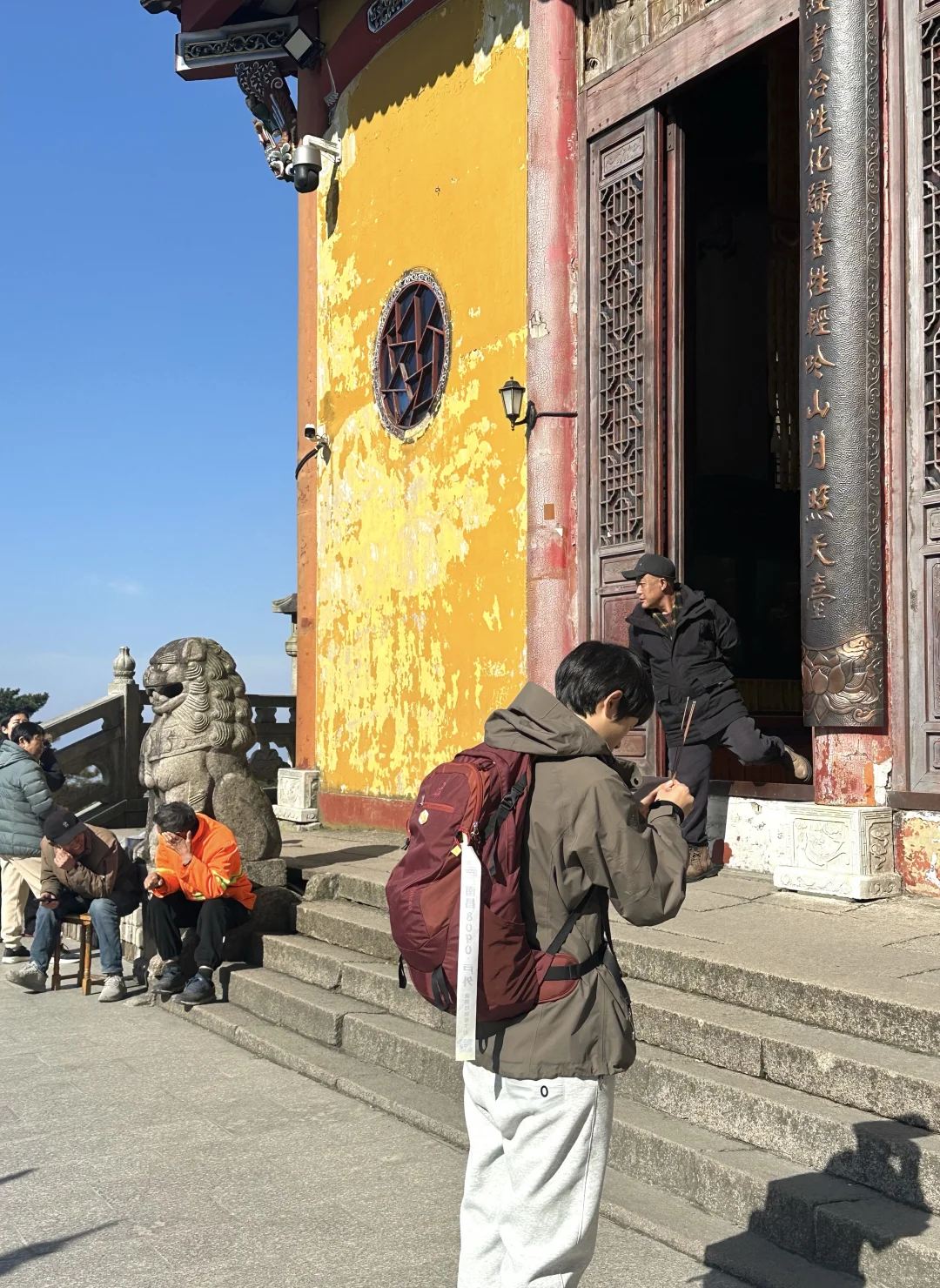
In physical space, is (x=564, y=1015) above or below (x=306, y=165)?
below

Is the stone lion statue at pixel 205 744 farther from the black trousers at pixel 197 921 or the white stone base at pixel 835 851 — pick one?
the white stone base at pixel 835 851

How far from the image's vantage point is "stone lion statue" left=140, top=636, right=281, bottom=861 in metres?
8.45

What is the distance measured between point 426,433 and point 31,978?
205 inches

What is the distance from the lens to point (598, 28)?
9062 mm

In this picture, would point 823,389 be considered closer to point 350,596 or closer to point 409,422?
point 409,422

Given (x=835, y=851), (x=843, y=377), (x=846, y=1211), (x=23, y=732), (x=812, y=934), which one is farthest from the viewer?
(x=23, y=732)

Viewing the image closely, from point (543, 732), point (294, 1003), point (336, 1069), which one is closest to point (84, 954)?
point (294, 1003)

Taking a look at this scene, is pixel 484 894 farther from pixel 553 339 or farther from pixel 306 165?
pixel 306 165

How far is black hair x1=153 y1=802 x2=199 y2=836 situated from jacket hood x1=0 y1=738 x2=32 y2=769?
2.21m

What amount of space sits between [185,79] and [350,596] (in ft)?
19.8

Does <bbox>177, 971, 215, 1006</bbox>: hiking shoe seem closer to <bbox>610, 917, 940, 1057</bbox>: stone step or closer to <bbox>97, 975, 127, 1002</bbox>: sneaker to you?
<bbox>97, 975, 127, 1002</bbox>: sneaker

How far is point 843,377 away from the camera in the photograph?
6762 millimetres

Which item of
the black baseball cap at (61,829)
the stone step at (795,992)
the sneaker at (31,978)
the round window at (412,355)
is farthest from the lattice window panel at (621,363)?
the sneaker at (31,978)

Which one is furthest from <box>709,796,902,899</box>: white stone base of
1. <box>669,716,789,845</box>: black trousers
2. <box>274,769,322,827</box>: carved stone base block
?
<box>274,769,322,827</box>: carved stone base block
